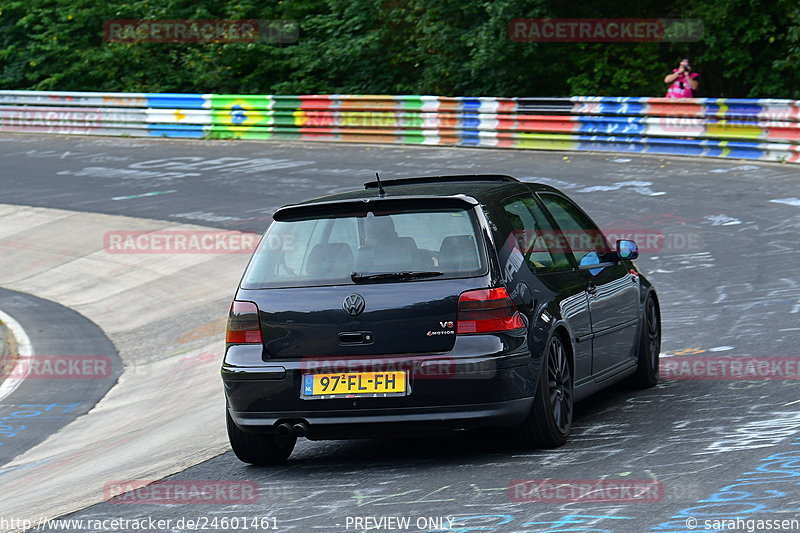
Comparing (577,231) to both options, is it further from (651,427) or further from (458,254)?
(458,254)

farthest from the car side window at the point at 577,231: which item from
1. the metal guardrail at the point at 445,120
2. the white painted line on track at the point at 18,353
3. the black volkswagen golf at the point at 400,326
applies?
the metal guardrail at the point at 445,120

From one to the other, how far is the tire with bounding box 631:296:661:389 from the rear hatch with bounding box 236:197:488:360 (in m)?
2.24

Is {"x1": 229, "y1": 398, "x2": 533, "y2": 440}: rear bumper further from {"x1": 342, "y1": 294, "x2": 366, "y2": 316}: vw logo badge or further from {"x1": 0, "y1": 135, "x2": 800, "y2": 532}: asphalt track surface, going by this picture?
{"x1": 342, "y1": 294, "x2": 366, "y2": 316}: vw logo badge

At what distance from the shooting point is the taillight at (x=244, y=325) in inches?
279

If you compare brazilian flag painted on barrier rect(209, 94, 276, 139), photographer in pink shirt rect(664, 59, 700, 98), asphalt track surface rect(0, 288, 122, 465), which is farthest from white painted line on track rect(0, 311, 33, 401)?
brazilian flag painted on barrier rect(209, 94, 276, 139)

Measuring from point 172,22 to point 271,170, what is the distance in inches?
616

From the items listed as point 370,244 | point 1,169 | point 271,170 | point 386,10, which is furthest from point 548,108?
point 370,244

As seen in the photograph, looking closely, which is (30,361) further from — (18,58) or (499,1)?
(18,58)

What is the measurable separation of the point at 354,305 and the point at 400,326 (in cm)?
27

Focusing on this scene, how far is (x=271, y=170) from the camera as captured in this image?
82.2 ft

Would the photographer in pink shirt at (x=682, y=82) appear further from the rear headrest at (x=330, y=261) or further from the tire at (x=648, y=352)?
the rear headrest at (x=330, y=261)

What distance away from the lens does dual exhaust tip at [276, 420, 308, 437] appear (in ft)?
22.7

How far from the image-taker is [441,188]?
7598 mm

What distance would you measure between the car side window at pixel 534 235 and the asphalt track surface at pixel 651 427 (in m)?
1.01
